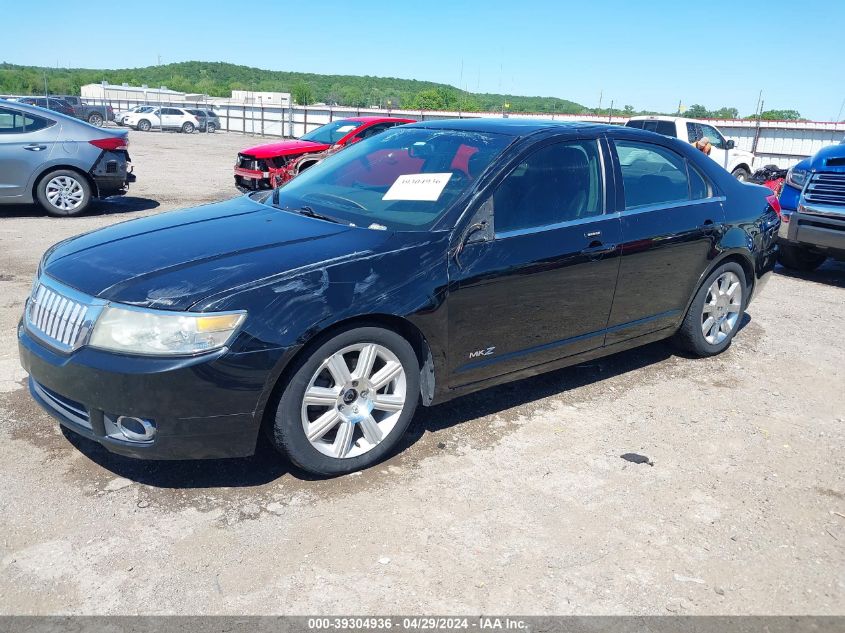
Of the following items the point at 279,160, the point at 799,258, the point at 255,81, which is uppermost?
the point at 255,81

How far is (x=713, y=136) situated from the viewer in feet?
57.2

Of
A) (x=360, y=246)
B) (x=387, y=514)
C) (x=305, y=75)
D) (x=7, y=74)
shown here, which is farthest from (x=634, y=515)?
(x=305, y=75)

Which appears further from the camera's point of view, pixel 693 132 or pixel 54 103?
pixel 54 103

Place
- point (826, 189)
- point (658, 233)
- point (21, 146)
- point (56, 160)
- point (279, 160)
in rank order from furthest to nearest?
point (279, 160) < point (56, 160) < point (21, 146) < point (826, 189) < point (658, 233)

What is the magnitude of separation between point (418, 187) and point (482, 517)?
5.92 ft

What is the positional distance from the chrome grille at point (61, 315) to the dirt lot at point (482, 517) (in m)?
0.69

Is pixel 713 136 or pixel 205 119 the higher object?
pixel 713 136

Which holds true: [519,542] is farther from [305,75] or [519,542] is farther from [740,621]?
[305,75]

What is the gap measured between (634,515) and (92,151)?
966 cm

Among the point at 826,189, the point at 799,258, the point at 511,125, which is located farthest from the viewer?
the point at 799,258

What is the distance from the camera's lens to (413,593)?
8.91 feet

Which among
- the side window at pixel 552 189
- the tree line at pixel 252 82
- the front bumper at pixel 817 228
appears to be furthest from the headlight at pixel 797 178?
the tree line at pixel 252 82

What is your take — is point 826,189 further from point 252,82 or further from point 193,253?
point 252,82

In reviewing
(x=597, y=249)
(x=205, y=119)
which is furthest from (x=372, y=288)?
(x=205, y=119)
